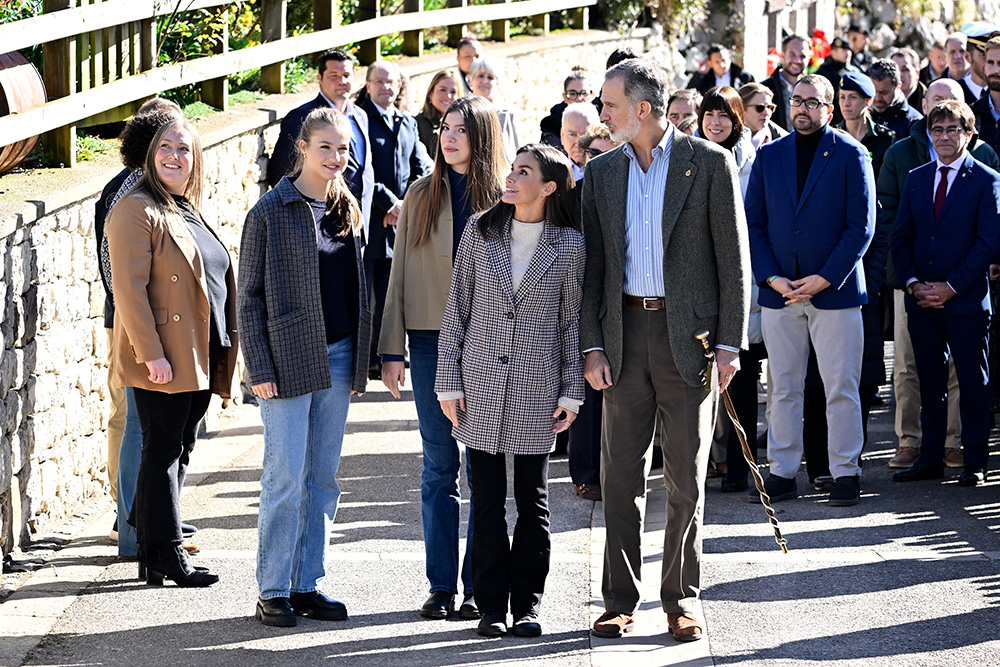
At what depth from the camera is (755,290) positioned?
741 cm

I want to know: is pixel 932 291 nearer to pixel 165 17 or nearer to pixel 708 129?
pixel 708 129

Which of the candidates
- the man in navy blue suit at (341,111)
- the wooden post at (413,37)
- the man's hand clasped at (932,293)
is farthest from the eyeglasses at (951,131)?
the wooden post at (413,37)

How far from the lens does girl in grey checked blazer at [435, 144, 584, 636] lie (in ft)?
16.6

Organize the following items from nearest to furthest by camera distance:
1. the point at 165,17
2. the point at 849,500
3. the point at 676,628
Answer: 1. the point at 676,628
2. the point at 849,500
3. the point at 165,17

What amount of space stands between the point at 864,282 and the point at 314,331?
10.6 feet

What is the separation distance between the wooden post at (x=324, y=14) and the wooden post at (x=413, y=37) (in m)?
2.39

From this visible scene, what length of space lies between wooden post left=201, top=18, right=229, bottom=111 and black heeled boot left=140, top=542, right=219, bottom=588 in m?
4.36

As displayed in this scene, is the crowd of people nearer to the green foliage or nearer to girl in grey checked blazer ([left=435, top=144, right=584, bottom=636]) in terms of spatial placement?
girl in grey checked blazer ([left=435, top=144, right=584, bottom=636])

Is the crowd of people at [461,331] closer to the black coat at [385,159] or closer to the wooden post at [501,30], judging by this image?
the black coat at [385,159]

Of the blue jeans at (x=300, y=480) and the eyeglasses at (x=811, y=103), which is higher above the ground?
the eyeglasses at (x=811, y=103)

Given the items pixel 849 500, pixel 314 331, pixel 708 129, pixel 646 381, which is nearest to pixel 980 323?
pixel 849 500

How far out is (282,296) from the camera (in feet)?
17.1

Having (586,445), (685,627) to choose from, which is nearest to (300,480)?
(685,627)

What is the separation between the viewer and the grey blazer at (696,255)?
5.06 m
